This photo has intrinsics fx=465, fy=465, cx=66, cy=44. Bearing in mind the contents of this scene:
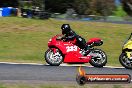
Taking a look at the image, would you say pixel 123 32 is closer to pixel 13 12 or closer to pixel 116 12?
pixel 13 12

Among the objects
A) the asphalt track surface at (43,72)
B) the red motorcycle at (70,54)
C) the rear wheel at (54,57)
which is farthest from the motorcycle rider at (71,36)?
the asphalt track surface at (43,72)

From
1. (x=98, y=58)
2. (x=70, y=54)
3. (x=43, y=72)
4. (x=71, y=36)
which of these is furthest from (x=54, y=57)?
(x=43, y=72)

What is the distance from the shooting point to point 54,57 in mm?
16562

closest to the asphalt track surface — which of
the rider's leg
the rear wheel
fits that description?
the rear wheel

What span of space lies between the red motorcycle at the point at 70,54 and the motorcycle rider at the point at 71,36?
0.12 metres

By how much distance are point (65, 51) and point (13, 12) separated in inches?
1404

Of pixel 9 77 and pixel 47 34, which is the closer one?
pixel 9 77

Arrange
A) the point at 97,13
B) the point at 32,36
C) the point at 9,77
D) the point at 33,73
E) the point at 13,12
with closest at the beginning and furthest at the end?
the point at 9,77 < the point at 33,73 < the point at 32,36 < the point at 13,12 < the point at 97,13

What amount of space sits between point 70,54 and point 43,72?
2.96 m

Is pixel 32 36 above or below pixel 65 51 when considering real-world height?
below

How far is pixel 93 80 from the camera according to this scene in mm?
9961

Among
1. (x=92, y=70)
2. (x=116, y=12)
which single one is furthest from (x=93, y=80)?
(x=116, y=12)

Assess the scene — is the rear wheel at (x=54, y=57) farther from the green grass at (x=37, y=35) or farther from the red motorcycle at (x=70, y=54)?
the green grass at (x=37, y=35)

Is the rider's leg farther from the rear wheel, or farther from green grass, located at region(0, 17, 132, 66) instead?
green grass, located at region(0, 17, 132, 66)
